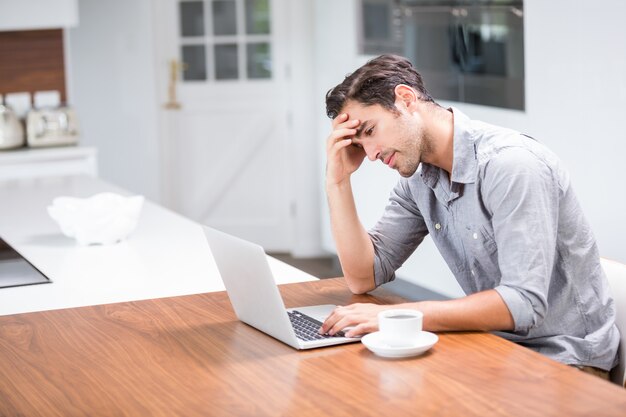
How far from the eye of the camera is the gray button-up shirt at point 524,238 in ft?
6.66

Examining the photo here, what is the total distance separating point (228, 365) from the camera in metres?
1.92

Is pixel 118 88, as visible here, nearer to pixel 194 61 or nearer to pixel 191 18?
pixel 194 61

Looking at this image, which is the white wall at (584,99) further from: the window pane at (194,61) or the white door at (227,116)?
the window pane at (194,61)

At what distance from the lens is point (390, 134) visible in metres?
2.22

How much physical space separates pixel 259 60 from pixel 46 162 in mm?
1788

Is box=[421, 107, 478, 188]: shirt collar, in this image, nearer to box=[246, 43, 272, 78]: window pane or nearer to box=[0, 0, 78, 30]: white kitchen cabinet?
box=[0, 0, 78, 30]: white kitchen cabinet

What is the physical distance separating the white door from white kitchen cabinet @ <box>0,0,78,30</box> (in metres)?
1.15

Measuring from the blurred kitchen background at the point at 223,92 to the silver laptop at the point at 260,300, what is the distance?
261 cm

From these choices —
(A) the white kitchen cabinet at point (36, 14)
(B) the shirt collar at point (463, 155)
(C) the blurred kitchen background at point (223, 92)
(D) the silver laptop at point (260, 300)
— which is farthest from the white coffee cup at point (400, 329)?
(A) the white kitchen cabinet at point (36, 14)

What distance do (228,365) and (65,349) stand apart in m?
0.39

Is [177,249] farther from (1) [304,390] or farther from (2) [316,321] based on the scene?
(1) [304,390]

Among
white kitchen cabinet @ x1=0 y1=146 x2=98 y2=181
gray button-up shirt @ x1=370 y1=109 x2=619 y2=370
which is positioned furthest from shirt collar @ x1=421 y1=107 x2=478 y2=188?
white kitchen cabinet @ x1=0 y1=146 x2=98 y2=181

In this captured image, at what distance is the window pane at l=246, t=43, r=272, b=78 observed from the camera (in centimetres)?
670

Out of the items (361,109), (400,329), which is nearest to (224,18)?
(361,109)
